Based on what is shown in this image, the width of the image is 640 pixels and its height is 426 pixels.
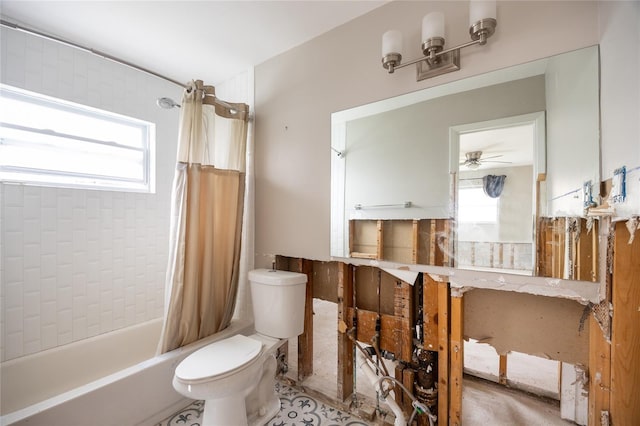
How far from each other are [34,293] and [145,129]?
1.37 metres

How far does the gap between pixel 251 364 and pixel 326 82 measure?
5.62ft

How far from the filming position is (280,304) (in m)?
1.66

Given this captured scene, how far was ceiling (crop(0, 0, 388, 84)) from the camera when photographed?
1483 mm

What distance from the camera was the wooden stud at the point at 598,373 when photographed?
0.97 meters

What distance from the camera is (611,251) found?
93cm

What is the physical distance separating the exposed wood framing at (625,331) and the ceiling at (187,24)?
1588 mm

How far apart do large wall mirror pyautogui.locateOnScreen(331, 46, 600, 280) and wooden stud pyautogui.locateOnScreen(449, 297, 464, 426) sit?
0.23 meters

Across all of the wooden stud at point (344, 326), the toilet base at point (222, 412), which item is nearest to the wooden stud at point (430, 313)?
the wooden stud at point (344, 326)

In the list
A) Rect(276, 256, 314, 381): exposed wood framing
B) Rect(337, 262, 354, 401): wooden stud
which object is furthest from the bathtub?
Rect(337, 262, 354, 401): wooden stud

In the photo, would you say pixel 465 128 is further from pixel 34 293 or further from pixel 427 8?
pixel 34 293

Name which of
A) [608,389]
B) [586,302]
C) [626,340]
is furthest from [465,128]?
[608,389]

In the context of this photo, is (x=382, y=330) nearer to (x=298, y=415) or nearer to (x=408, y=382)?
(x=408, y=382)

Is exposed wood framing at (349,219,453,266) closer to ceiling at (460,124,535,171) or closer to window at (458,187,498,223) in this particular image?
window at (458,187,498,223)

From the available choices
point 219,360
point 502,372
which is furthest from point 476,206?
point 219,360
